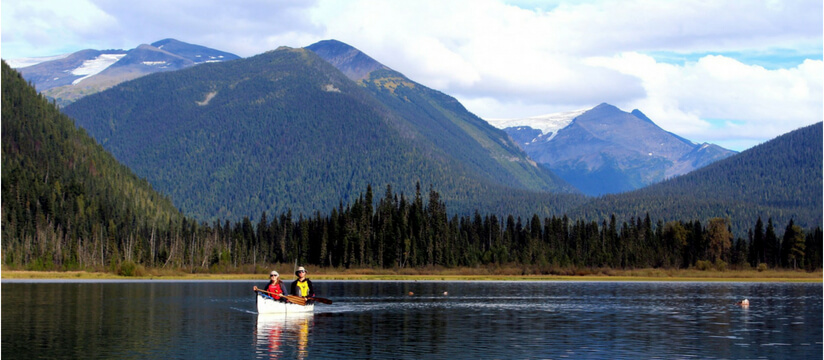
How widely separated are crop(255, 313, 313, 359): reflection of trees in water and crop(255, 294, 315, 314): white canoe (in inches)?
15.0

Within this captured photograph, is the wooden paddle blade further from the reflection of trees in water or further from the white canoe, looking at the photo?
the reflection of trees in water

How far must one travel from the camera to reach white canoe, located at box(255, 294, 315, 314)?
76.4m

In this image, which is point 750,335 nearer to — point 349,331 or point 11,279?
point 349,331

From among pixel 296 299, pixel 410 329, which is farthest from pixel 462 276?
pixel 410 329

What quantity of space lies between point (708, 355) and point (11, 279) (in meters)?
137

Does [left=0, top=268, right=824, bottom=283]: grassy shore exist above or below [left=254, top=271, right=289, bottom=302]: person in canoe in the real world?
below

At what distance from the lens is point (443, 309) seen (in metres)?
88.4

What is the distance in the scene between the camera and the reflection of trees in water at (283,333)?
54.2 metres

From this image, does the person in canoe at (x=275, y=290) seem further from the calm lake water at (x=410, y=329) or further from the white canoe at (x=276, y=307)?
the calm lake water at (x=410, y=329)

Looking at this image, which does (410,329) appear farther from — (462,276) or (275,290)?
(462,276)

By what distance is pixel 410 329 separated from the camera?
2655 inches

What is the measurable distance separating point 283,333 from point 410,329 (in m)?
9.38

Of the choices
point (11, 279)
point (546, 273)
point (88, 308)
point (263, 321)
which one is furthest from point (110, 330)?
point (546, 273)

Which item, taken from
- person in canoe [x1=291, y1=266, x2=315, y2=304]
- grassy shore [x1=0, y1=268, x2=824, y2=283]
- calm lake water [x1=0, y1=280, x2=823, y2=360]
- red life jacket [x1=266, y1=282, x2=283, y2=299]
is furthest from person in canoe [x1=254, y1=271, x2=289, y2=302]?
grassy shore [x1=0, y1=268, x2=824, y2=283]
